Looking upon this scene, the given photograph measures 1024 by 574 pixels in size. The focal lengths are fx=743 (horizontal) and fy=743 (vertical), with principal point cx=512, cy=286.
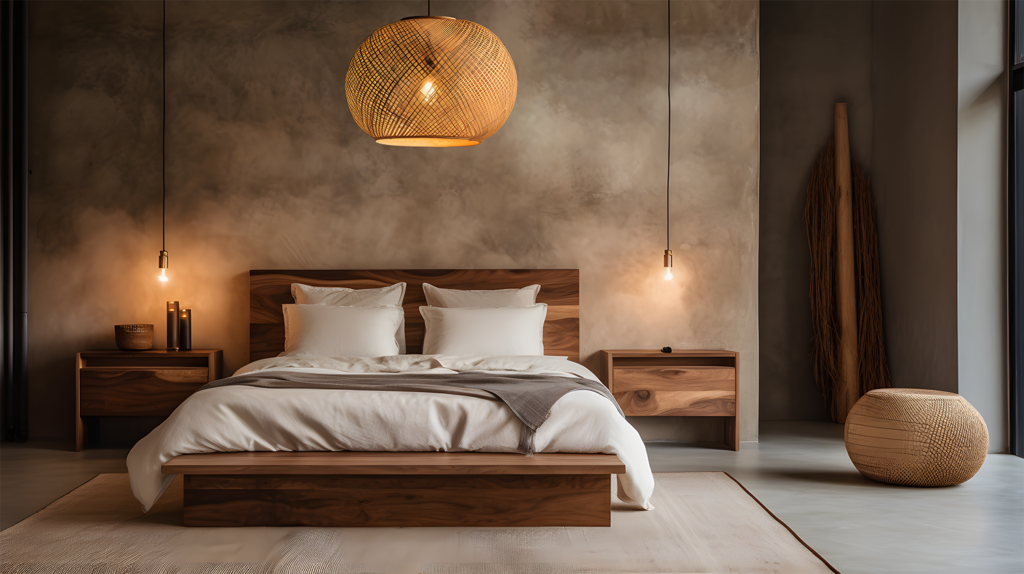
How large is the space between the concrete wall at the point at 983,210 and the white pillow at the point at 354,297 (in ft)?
11.0

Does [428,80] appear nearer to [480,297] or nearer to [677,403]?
[480,297]

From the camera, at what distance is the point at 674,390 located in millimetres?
4516

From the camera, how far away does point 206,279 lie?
4867mm

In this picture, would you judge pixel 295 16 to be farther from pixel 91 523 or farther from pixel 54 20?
pixel 91 523

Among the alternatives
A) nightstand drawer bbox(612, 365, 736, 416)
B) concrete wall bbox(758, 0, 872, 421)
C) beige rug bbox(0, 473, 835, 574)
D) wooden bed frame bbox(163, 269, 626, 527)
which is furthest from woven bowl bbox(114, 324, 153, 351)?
concrete wall bbox(758, 0, 872, 421)

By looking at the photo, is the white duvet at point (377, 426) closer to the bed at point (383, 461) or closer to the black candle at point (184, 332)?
the bed at point (383, 461)

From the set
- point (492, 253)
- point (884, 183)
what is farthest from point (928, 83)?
point (492, 253)

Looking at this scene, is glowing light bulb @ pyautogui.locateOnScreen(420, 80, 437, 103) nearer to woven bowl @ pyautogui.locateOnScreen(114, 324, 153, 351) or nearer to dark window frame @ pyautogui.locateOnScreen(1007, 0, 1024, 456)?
woven bowl @ pyautogui.locateOnScreen(114, 324, 153, 351)

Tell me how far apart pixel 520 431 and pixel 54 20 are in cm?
417

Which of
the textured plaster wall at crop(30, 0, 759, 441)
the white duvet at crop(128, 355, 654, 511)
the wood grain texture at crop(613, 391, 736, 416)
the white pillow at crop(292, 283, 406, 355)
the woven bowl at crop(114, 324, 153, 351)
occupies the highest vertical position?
the textured plaster wall at crop(30, 0, 759, 441)

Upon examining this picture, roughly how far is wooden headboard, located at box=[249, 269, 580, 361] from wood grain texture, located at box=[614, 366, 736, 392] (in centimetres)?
46

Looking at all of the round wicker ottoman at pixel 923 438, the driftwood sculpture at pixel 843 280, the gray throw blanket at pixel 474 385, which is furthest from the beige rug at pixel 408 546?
the driftwood sculpture at pixel 843 280

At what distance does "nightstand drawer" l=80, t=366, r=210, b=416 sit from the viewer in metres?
4.46

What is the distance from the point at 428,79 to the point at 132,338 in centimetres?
289
